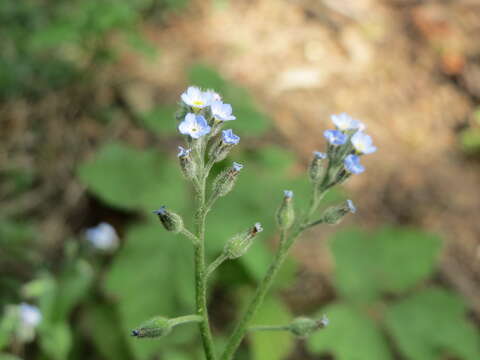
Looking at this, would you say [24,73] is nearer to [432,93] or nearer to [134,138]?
[134,138]

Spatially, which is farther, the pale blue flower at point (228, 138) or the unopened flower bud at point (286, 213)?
the unopened flower bud at point (286, 213)

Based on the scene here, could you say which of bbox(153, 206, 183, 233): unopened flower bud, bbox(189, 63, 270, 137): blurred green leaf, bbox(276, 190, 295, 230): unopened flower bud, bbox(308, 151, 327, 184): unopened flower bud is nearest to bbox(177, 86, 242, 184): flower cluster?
bbox(153, 206, 183, 233): unopened flower bud

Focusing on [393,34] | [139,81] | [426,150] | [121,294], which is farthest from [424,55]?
[121,294]

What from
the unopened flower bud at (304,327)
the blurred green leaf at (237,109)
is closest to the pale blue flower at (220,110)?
Result: the unopened flower bud at (304,327)

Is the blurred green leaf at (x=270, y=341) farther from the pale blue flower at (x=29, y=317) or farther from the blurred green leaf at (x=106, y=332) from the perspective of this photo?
the pale blue flower at (x=29, y=317)

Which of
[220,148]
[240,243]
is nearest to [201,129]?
[220,148]

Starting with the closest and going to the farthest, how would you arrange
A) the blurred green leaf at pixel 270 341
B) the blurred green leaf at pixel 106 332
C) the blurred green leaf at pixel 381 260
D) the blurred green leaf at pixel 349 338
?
the blurred green leaf at pixel 349 338, the blurred green leaf at pixel 270 341, the blurred green leaf at pixel 106 332, the blurred green leaf at pixel 381 260

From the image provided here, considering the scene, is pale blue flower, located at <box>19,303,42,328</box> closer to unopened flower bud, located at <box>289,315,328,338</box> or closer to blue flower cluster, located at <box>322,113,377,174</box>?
unopened flower bud, located at <box>289,315,328,338</box>
